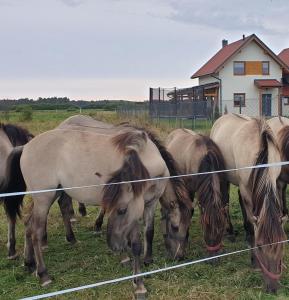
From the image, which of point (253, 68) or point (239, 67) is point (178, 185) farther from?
point (253, 68)

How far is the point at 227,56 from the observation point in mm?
35094

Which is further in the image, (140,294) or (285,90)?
(285,90)

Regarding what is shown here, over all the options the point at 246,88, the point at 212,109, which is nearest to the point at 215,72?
the point at 246,88

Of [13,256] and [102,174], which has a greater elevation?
[102,174]

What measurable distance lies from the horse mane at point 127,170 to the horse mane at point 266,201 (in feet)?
3.58

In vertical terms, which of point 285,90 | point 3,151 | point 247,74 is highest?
point 247,74

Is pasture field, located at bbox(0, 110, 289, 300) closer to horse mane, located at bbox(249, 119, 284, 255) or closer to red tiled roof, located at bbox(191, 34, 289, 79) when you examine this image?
horse mane, located at bbox(249, 119, 284, 255)

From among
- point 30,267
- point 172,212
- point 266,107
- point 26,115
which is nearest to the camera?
point 30,267

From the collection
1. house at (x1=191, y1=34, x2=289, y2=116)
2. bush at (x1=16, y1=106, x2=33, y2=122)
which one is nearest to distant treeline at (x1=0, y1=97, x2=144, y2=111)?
bush at (x1=16, y1=106, x2=33, y2=122)

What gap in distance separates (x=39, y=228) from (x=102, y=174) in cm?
88

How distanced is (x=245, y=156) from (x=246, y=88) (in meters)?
32.1

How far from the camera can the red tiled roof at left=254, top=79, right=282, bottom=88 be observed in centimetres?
3496

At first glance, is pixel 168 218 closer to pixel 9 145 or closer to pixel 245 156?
pixel 245 156

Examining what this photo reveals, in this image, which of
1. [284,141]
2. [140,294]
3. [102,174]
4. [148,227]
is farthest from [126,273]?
[284,141]
